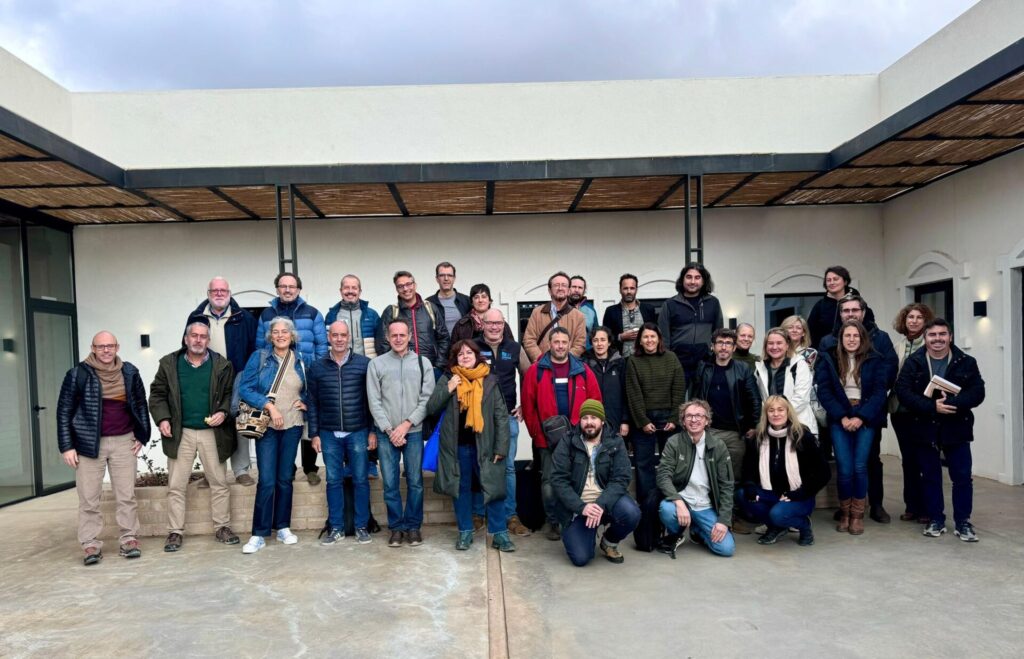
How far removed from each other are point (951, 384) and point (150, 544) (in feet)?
20.3

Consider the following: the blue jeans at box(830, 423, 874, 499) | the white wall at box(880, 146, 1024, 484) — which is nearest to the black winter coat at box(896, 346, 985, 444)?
the blue jeans at box(830, 423, 874, 499)

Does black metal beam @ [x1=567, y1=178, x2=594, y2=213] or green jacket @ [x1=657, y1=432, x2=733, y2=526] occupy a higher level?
black metal beam @ [x1=567, y1=178, x2=594, y2=213]

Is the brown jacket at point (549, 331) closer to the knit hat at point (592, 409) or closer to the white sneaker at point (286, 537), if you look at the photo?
the knit hat at point (592, 409)

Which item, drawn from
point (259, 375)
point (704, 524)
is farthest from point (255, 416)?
point (704, 524)

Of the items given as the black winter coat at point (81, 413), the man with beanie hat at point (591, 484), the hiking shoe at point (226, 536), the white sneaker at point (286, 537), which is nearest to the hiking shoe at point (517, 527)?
the man with beanie hat at point (591, 484)

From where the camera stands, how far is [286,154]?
842 centimetres

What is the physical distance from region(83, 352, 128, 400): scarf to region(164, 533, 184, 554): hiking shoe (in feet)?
3.70

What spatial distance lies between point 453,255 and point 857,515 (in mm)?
5633

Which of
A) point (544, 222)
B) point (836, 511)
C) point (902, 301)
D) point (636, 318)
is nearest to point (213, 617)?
point (636, 318)

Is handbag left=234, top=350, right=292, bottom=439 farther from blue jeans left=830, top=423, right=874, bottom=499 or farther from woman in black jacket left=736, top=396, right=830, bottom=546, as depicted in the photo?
blue jeans left=830, top=423, right=874, bottom=499

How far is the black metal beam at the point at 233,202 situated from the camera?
696cm

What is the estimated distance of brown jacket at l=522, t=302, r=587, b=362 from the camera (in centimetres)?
525

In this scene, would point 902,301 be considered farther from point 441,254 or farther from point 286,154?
point 286,154

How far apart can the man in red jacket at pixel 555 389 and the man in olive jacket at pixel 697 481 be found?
0.70 m
